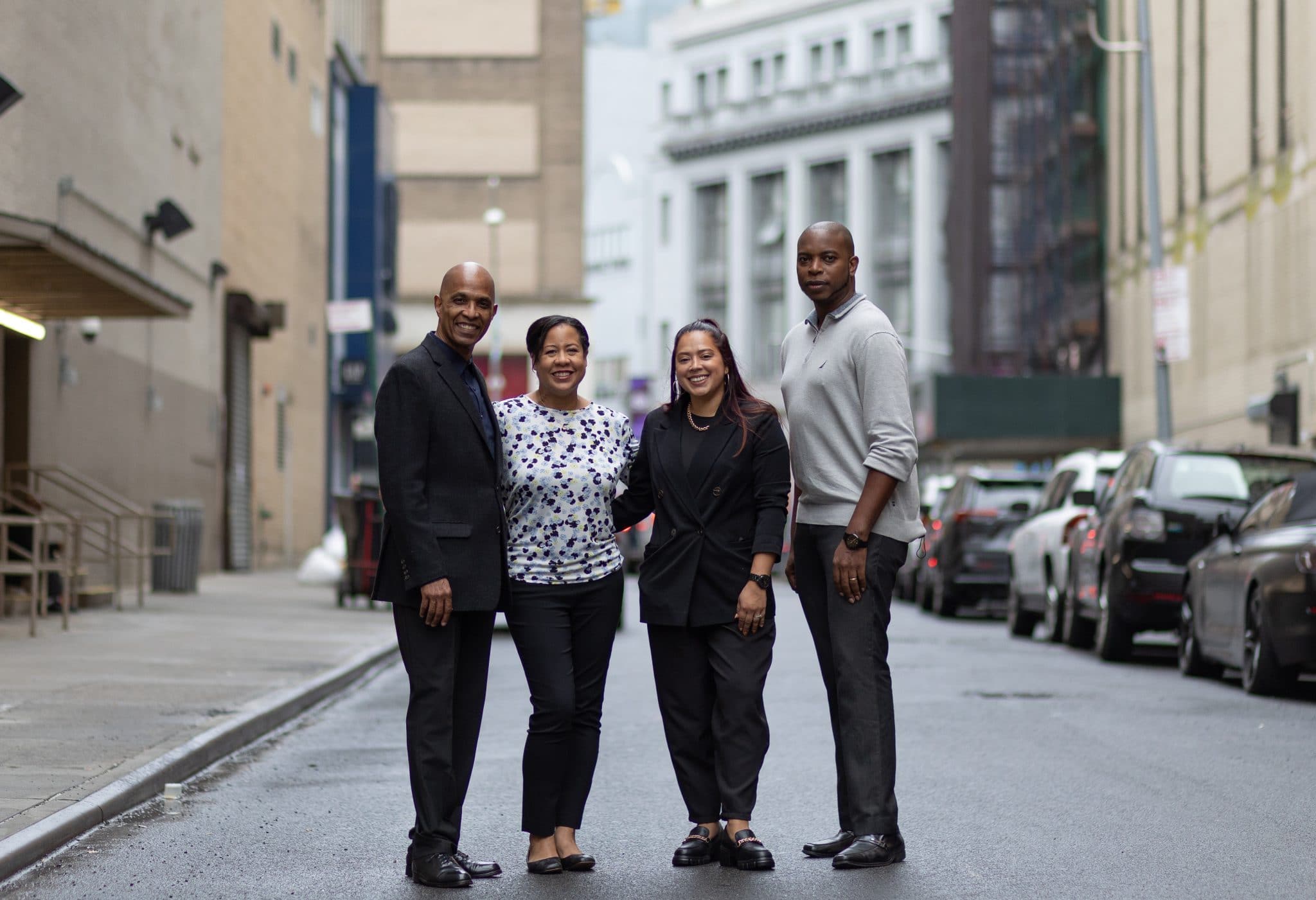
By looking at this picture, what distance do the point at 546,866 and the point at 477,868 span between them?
0.22 metres

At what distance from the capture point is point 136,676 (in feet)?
42.0

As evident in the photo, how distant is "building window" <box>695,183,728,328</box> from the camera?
→ 10500 centimetres

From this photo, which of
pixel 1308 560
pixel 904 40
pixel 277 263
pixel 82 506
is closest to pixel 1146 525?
pixel 1308 560

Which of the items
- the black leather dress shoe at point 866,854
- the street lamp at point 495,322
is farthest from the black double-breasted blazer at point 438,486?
the street lamp at point 495,322

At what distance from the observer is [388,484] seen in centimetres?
634

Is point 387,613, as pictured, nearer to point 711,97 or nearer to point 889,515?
point 889,515

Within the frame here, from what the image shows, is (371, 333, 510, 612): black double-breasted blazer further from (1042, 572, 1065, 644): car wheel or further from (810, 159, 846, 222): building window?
(810, 159, 846, 222): building window

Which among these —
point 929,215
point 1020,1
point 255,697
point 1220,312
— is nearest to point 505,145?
point 1020,1

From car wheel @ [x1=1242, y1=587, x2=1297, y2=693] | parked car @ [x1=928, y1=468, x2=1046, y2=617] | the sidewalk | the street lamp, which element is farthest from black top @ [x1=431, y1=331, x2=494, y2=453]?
the street lamp

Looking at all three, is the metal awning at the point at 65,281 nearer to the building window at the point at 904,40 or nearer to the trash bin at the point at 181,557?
the trash bin at the point at 181,557

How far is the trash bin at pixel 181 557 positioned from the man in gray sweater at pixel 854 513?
1744 cm

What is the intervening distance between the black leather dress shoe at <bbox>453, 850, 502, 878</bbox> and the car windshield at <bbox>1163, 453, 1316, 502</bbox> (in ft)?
33.1

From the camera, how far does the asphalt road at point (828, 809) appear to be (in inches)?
255

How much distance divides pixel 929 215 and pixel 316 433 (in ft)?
186
